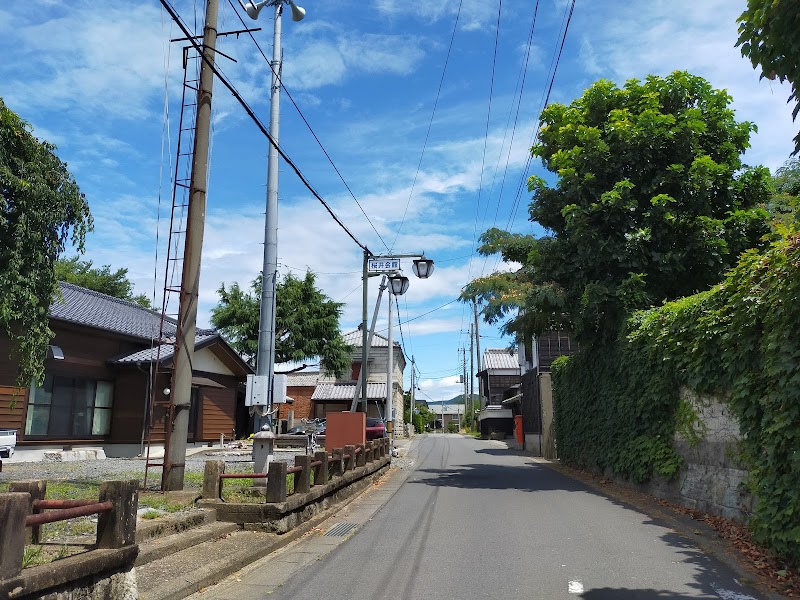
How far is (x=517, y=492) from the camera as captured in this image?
13.1 m

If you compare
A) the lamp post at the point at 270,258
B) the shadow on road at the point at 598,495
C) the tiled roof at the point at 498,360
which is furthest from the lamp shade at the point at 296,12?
the tiled roof at the point at 498,360

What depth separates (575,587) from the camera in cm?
587

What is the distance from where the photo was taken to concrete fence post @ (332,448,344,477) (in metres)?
11.6

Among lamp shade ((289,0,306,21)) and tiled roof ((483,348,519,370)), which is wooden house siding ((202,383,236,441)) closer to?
lamp shade ((289,0,306,21))

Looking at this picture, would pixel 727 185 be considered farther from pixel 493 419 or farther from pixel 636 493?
pixel 493 419

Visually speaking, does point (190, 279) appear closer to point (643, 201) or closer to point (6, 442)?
point (6, 442)

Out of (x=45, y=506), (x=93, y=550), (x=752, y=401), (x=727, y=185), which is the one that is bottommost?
(x=93, y=550)

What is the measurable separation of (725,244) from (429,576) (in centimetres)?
1004

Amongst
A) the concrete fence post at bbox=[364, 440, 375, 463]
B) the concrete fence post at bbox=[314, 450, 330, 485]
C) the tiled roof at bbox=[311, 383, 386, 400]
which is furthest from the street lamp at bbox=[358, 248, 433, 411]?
the tiled roof at bbox=[311, 383, 386, 400]

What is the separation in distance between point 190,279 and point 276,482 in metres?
3.41

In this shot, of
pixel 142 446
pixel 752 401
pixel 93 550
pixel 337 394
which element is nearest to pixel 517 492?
pixel 752 401

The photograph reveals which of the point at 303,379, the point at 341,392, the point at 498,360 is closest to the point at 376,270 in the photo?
the point at 341,392

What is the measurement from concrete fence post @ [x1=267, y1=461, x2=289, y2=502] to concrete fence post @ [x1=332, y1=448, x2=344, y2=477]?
3185 mm

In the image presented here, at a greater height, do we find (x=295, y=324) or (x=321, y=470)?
(x=295, y=324)
